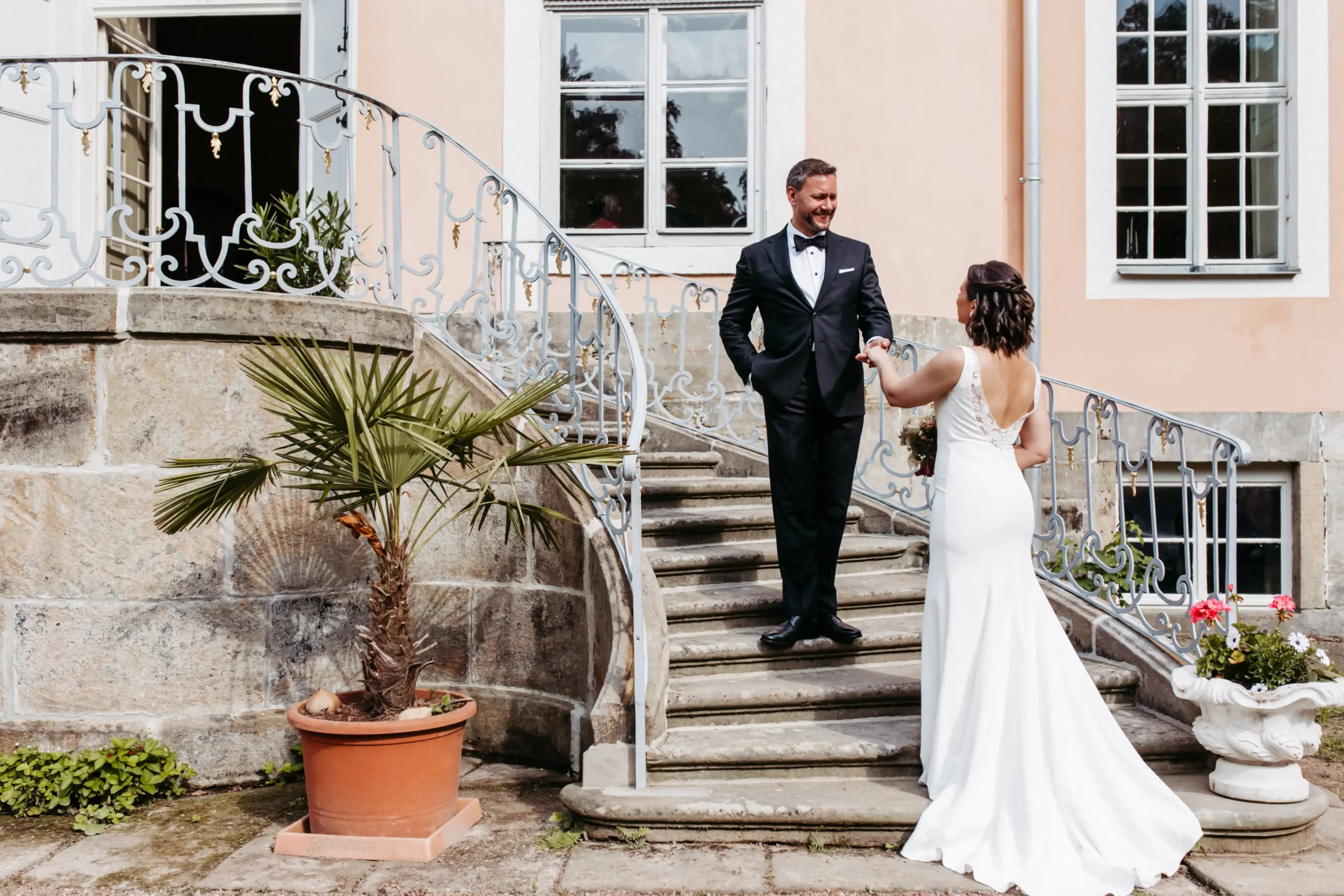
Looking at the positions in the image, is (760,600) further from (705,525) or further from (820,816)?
(820,816)

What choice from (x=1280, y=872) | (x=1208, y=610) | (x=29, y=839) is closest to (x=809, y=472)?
(x=1208, y=610)

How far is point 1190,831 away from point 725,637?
1.79 m

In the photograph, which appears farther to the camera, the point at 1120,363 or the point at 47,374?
the point at 1120,363

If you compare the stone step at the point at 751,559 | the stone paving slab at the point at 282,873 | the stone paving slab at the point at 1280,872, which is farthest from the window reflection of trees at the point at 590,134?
the stone paving slab at the point at 1280,872

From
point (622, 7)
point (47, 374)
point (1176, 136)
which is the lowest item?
point (47, 374)

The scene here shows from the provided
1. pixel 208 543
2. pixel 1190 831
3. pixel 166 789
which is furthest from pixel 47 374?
pixel 1190 831

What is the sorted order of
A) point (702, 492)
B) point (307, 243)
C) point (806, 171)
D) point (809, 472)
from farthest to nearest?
point (702, 492)
point (307, 243)
point (809, 472)
point (806, 171)

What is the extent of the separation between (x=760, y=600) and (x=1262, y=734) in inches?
73.6

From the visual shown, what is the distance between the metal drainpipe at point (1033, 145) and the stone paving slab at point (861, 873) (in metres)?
4.66

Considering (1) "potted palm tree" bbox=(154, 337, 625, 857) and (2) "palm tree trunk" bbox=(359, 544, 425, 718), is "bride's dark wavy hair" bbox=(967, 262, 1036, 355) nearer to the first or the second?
(1) "potted palm tree" bbox=(154, 337, 625, 857)

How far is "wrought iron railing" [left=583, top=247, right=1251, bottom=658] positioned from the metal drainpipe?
0.79 meters

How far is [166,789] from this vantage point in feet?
14.9

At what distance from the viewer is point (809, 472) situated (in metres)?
4.37

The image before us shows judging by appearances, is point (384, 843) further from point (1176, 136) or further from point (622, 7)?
point (1176, 136)
